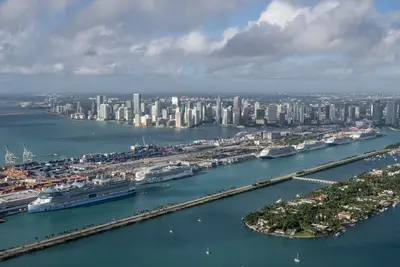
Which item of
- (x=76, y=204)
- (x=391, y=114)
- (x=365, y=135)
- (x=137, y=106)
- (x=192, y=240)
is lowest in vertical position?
(x=192, y=240)

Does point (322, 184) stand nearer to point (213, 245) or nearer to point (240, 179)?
point (240, 179)

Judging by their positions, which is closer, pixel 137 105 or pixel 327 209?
pixel 327 209

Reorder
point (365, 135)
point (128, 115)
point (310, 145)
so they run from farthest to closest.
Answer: point (128, 115) < point (365, 135) < point (310, 145)

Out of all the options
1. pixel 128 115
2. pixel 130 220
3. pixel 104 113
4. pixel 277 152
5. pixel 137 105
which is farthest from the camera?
Result: pixel 137 105

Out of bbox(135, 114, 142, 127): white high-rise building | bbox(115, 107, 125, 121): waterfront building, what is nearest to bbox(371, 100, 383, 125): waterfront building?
bbox(135, 114, 142, 127): white high-rise building

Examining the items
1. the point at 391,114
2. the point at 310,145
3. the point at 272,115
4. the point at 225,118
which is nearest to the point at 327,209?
the point at 310,145

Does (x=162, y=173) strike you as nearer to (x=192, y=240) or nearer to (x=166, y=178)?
(x=166, y=178)

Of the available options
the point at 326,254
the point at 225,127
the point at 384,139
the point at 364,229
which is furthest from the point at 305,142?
the point at 326,254
